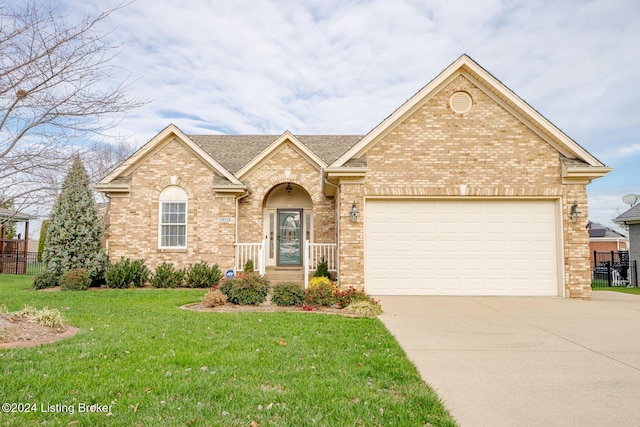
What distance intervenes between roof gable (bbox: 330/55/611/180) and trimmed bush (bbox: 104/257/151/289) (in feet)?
24.5

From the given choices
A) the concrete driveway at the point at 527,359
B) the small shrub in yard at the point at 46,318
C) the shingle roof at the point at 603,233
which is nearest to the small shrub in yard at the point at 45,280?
the small shrub in yard at the point at 46,318

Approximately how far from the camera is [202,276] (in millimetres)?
13633

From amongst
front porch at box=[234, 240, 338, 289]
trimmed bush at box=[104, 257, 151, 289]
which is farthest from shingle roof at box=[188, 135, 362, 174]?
trimmed bush at box=[104, 257, 151, 289]

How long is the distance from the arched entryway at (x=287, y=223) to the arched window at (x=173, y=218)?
346 cm

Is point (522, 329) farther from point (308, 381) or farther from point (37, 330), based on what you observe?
point (37, 330)

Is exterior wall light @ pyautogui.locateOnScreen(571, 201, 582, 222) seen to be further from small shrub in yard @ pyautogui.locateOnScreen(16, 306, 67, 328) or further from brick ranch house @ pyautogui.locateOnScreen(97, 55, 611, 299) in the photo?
small shrub in yard @ pyautogui.locateOnScreen(16, 306, 67, 328)

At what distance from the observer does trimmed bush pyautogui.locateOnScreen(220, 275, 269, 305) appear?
9805 mm

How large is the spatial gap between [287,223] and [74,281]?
7941 mm

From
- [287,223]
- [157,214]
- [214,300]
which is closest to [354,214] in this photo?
[214,300]

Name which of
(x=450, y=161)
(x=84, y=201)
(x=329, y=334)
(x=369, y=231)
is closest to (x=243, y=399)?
(x=329, y=334)

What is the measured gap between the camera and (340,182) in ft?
38.2

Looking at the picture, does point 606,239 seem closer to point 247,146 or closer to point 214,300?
point 247,146

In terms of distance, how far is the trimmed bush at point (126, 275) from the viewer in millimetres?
13320

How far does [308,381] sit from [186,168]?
12511 millimetres
